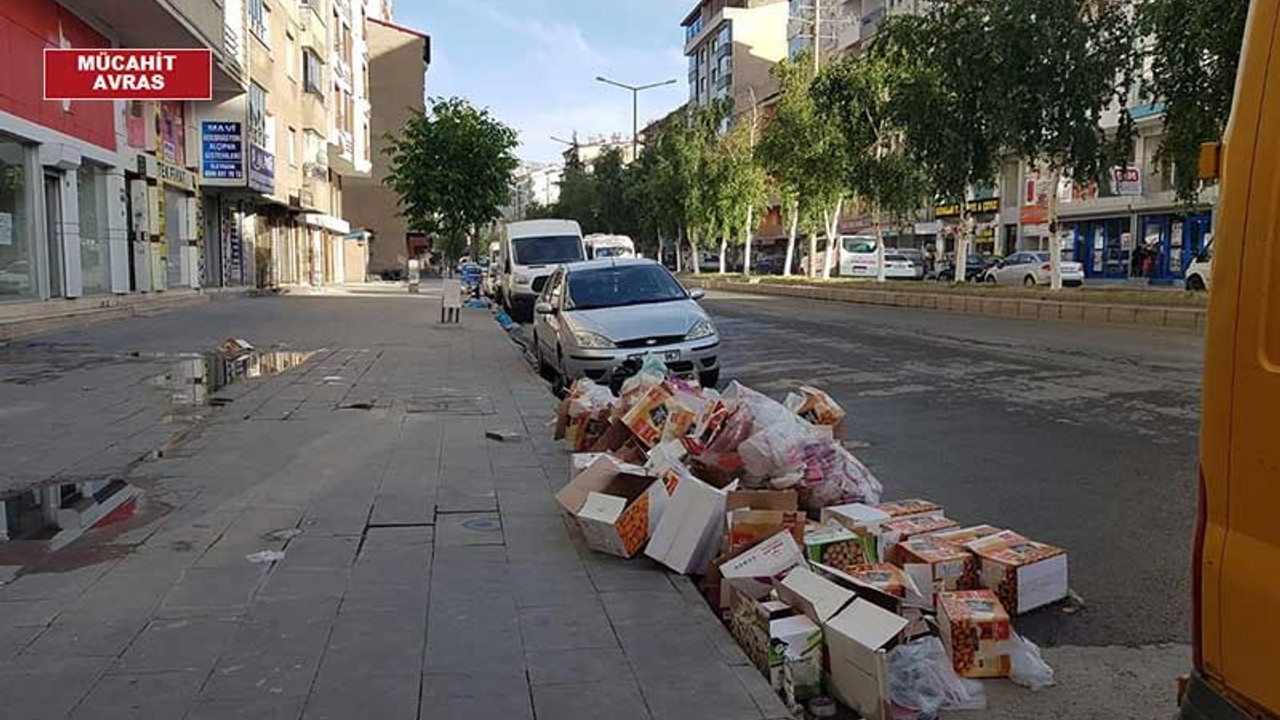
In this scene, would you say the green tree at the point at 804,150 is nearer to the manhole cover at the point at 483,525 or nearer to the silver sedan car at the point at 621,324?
the silver sedan car at the point at 621,324

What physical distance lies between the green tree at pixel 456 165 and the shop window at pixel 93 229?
706 inches

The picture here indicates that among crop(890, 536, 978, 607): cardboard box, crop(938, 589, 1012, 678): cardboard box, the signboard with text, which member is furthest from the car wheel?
the signboard with text

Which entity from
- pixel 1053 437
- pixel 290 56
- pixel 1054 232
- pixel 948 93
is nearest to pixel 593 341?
pixel 1053 437

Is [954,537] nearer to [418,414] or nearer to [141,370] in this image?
[418,414]

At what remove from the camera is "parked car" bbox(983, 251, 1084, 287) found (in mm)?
38062

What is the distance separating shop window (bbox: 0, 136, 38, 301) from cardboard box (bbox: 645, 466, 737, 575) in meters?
15.5

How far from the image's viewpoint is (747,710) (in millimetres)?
3449

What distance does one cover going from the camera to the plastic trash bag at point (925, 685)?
3.62m

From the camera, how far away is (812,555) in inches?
→ 178

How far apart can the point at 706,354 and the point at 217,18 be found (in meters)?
19.0

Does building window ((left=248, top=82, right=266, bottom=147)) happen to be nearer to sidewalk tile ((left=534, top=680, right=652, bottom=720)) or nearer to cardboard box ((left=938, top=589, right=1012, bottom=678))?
sidewalk tile ((left=534, top=680, right=652, bottom=720))

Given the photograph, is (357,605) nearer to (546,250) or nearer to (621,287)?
(621,287)

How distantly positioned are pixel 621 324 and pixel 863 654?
7933 mm

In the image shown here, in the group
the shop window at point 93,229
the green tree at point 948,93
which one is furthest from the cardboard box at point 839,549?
the green tree at point 948,93
